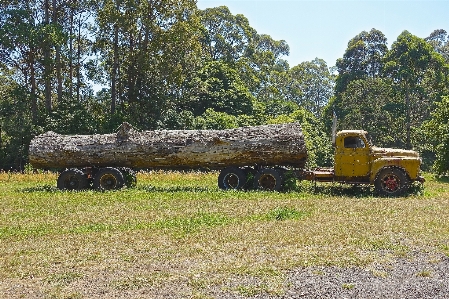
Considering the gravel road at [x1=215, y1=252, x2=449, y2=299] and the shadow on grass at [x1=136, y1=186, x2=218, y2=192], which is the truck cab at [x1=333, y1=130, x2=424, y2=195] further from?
the gravel road at [x1=215, y1=252, x2=449, y2=299]

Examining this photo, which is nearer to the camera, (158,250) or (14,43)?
(158,250)

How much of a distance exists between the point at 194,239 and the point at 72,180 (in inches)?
412

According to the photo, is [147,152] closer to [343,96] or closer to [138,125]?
[138,125]

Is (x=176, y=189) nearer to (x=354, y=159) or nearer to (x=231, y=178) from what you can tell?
(x=231, y=178)

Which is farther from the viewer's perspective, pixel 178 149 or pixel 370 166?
pixel 178 149

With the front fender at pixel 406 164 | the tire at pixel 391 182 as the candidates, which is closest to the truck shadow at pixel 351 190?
the tire at pixel 391 182

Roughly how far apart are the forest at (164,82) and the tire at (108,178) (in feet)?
48.8

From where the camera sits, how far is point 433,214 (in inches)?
458

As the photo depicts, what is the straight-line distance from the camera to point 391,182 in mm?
15711

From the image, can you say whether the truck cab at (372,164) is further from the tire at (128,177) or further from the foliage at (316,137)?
the foliage at (316,137)

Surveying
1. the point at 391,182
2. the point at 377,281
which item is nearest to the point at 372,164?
the point at 391,182

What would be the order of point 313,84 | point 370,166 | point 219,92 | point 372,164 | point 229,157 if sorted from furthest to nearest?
point 313,84
point 219,92
point 229,157
point 370,166
point 372,164

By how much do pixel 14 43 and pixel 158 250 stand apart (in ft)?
89.2

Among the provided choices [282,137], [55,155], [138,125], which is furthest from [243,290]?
[138,125]
